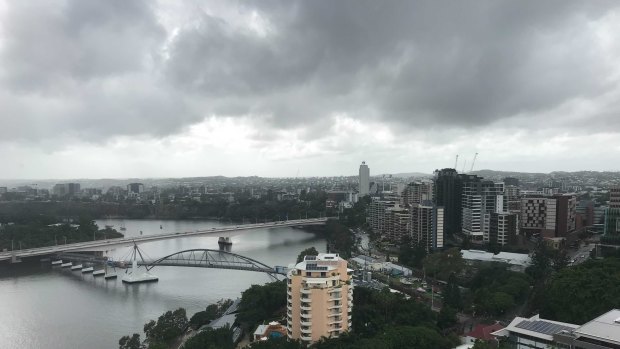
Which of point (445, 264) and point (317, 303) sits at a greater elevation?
point (317, 303)

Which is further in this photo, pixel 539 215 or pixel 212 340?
pixel 539 215

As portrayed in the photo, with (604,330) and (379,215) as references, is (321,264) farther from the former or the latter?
(379,215)

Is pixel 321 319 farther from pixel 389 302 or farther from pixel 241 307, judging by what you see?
pixel 241 307

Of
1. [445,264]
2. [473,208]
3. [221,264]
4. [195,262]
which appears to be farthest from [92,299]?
[473,208]

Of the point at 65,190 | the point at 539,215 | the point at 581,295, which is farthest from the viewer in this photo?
the point at 65,190

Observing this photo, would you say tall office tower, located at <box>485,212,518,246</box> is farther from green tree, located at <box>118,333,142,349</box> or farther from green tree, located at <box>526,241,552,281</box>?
green tree, located at <box>118,333,142,349</box>

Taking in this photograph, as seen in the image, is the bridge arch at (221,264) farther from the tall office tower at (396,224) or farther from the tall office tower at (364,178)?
the tall office tower at (364,178)
